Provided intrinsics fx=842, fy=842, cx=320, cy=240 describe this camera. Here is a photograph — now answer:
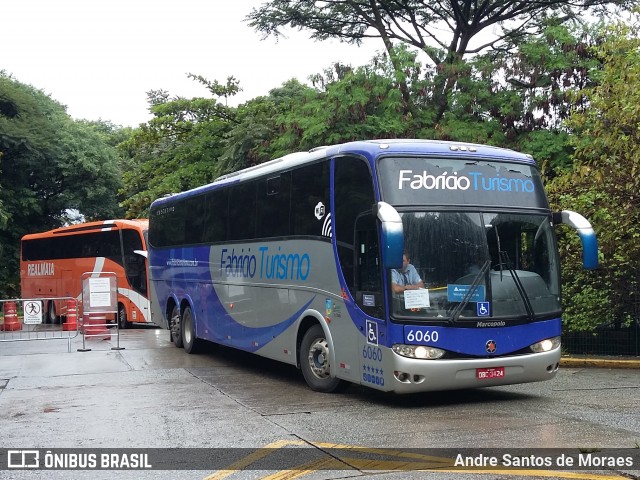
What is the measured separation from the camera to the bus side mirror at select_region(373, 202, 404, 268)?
9.17m

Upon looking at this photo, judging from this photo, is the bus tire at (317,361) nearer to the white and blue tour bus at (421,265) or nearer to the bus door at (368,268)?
the white and blue tour bus at (421,265)

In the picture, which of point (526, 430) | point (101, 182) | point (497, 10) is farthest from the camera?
point (101, 182)

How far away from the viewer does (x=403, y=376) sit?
975 centimetres

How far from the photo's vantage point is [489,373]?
1000cm

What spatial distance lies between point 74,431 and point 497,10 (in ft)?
72.7

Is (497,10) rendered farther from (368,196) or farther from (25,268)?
(25,268)

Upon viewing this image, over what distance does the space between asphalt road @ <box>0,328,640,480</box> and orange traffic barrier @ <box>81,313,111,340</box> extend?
5.14m

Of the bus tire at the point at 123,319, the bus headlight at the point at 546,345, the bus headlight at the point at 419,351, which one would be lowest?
the bus tire at the point at 123,319

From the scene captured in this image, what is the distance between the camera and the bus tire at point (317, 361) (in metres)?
11.4

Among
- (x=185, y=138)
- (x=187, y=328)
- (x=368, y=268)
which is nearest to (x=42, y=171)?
(x=185, y=138)

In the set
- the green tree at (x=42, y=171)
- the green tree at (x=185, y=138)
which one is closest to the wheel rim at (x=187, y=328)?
the green tree at (x=185, y=138)

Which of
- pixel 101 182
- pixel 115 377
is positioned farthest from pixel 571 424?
pixel 101 182

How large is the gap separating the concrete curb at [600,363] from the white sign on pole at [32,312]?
43.6ft

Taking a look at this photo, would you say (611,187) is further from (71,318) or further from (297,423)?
(71,318)
